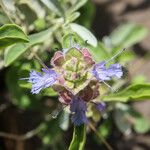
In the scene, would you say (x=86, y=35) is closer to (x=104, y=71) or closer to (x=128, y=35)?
(x=104, y=71)

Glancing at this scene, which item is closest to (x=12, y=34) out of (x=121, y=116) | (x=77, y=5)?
(x=77, y=5)

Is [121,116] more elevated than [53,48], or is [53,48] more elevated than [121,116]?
[53,48]

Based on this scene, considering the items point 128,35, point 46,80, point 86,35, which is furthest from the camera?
point 128,35

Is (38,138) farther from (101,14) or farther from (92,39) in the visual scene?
(92,39)

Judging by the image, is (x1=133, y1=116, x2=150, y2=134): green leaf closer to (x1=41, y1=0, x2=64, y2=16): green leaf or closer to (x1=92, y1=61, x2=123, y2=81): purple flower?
(x1=41, y1=0, x2=64, y2=16): green leaf

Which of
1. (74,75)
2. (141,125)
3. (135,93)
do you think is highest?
(74,75)

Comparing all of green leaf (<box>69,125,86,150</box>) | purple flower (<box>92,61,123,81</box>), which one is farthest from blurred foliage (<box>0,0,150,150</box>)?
purple flower (<box>92,61,123,81</box>)

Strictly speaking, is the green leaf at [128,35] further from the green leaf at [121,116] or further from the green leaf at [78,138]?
the green leaf at [78,138]
